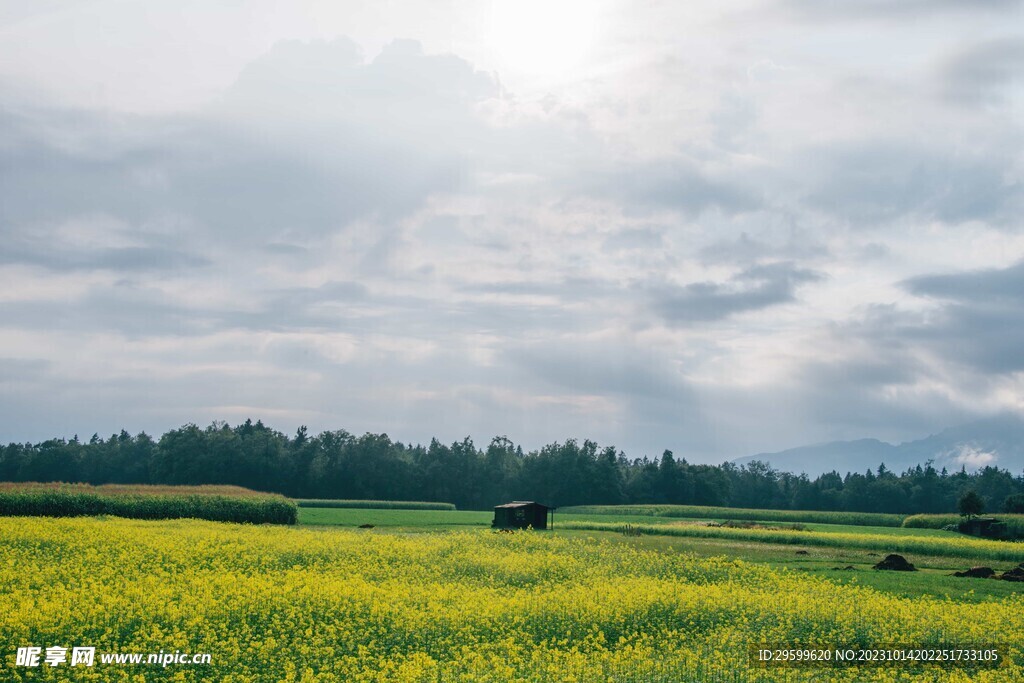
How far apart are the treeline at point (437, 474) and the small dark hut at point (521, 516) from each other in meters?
79.1

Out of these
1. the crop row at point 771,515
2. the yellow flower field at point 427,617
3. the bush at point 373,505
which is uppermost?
the yellow flower field at point 427,617

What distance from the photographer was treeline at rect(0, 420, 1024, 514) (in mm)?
139375

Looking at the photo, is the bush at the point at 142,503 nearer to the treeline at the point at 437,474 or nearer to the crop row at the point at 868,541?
the crop row at the point at 868,541

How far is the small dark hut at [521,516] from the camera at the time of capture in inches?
2591

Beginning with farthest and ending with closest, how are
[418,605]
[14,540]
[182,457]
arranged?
[182,457] < [14,540] < [418,605]

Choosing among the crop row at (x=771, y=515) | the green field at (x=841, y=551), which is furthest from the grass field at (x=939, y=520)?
the green field at (x=841, y=551)

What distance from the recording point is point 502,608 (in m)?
23.6

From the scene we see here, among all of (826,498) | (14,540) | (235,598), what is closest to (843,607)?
(235,598)

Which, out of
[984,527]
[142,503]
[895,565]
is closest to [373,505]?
[142,503]

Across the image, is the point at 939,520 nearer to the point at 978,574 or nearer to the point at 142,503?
the point at 978,574

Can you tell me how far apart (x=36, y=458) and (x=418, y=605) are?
6120 inches

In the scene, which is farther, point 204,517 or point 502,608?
point 204,517

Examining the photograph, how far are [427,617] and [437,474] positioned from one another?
129969mm

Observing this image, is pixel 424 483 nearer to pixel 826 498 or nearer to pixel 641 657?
pixel 826 498
